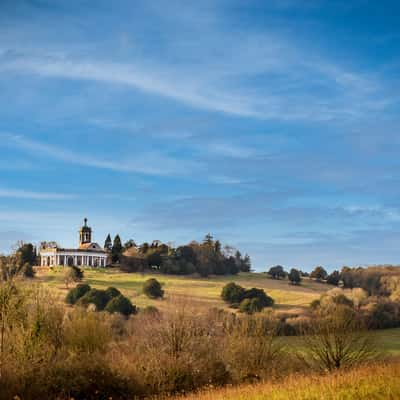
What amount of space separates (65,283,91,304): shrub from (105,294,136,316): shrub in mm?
8985

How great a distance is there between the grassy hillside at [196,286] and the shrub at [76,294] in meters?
1.59

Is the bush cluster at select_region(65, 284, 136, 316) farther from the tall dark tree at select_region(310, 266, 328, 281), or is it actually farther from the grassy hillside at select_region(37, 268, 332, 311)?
the tall dark tree at select_region(310, 266, 328, 281)

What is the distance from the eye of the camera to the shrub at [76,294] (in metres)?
84.9

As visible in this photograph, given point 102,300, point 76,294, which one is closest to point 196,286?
point 76,294

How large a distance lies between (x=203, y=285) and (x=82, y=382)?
8198 centimetres

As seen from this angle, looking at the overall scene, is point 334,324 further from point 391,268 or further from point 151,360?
point 391,268

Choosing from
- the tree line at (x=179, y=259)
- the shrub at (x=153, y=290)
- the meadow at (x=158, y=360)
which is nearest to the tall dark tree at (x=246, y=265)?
the tree line at (x=179, y=259)

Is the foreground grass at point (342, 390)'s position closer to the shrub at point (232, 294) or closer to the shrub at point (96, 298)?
the shrub at point (96, 298)

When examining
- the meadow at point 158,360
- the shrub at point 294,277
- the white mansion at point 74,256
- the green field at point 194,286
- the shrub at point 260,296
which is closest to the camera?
the meadow at point 158,360

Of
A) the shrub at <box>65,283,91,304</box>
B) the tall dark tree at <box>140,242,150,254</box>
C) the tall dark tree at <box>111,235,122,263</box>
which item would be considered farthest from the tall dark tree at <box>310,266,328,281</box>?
the shrub at <box>65,283,91,304</box>

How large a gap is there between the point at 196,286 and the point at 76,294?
89.6 ft

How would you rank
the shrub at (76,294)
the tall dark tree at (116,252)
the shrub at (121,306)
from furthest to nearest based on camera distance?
the tall dark tree at (116,252) → the shrub at (76,294) → the shrub at (121,306)

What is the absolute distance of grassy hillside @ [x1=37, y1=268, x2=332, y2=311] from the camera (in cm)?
9119

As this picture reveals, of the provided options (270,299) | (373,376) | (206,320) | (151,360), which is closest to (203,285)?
(270,299)
